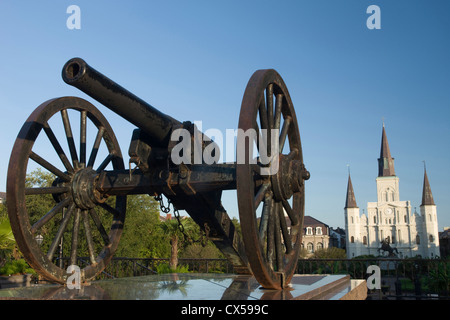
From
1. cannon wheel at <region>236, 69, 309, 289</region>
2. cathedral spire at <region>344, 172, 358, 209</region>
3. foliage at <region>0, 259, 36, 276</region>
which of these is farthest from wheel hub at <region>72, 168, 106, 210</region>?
cathedral spire at <region>344, 172, 358, 209</region>

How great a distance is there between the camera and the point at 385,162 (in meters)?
102

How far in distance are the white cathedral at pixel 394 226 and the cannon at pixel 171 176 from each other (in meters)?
89.8

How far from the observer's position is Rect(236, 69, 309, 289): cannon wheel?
3566 millimetres

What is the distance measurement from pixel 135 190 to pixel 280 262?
197 centimetres

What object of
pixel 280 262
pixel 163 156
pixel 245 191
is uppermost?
pixel 163 156

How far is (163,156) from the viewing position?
492 centimetres

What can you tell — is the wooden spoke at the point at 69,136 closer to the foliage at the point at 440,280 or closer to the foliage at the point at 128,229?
the foliage at the point at 440,280

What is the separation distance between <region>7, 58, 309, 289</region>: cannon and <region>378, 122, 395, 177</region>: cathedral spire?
102 metres

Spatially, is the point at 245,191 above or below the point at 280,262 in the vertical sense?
above

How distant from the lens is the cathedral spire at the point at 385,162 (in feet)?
330

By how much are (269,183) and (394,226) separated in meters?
96.7
